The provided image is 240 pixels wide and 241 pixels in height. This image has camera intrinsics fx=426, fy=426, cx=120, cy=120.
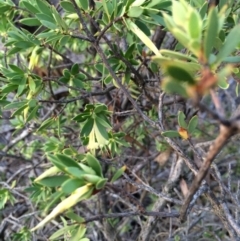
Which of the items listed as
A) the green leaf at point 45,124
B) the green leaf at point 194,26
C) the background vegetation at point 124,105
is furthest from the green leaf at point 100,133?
the green leaf at point 194,26

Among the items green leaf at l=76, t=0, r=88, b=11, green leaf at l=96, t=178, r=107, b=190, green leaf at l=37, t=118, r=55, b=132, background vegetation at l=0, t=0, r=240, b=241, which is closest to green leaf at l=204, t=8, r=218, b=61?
background vegetation at l=0, t=0, r=240, b=241

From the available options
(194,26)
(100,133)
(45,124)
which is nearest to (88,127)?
(100,133)

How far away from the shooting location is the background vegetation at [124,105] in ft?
1.87

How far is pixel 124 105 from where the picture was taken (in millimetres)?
1608

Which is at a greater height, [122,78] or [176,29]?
[176,29]

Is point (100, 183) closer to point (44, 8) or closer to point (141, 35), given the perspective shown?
point (141, 35)

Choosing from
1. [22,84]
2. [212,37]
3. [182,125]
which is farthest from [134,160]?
[212,37]

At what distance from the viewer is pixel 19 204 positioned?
6.62 ft

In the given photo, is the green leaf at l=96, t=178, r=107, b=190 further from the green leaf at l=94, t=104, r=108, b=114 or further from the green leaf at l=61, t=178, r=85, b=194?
the green leaf at l=94, t=104, r=108, b=114

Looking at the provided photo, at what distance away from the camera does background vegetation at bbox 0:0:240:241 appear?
0.57m

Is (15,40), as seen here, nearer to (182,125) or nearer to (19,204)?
(182,125)

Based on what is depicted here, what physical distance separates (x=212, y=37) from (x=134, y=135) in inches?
46.3

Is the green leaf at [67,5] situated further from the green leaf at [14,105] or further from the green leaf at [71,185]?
the green leaf at [71,185]

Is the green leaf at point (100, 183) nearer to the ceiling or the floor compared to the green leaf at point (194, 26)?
nearer to the floor
